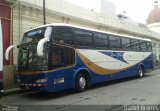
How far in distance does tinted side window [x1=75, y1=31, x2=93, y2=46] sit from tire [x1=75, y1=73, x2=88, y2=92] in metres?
1.58

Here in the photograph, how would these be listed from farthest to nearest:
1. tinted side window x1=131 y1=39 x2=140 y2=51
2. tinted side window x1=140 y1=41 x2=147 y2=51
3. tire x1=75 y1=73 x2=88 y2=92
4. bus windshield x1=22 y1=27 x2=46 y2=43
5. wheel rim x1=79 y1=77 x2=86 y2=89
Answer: tinted side window x1=140 y1=41 x2=147 y2=51 → tinted side window x1=131 y1=39 x2=140 y2=51 → wheel rim x1=79 y1=77 x2=86 y2=89 → tire x1=75 y1=73 x2=88 y2=92 → bus windshield x1=22 y1=27 x2=46 y2=43

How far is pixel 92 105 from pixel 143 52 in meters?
12.1

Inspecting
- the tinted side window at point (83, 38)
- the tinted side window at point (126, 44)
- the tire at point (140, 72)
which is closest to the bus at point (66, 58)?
the tinted side window at point (83, 38)

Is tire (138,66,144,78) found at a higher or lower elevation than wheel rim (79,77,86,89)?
higher

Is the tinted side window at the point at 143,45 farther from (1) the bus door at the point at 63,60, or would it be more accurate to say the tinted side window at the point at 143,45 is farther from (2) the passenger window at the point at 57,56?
(2) the passenger window at the point at 57,56

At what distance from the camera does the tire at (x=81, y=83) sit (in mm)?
13041

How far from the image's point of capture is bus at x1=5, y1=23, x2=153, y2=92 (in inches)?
448

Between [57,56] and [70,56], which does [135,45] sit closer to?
[70,56]

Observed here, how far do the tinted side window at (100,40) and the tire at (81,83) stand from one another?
2.12 metres

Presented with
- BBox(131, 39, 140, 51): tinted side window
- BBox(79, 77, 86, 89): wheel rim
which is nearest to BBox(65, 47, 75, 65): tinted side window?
BBox(79, 77, 86, 89): wheel rim

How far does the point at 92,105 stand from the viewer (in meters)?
9.70

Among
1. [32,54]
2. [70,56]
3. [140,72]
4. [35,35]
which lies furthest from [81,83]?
[140,72]

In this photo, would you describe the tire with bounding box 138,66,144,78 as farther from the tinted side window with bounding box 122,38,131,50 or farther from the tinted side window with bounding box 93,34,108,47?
the tinted side window with bounding box 93,34,108,47

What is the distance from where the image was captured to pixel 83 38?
13812 mm
